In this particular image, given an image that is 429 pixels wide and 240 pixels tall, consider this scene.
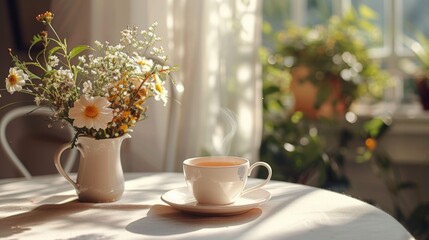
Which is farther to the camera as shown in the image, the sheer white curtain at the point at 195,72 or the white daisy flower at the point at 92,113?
the sheer white curtain at the point at 195,72

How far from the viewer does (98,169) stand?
1.23 metres

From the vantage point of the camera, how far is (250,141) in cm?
234

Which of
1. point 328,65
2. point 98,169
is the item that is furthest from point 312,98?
point 98,169

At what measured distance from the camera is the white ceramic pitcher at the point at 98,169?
122 cm

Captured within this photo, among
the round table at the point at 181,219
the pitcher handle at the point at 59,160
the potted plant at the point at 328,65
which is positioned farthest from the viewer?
the potted plant at the point at 328,65

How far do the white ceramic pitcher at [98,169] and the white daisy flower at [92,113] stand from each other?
0.08 metres

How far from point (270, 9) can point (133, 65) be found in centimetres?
190

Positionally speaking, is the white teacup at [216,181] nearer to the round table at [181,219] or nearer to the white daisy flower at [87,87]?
the round table at [181,219]

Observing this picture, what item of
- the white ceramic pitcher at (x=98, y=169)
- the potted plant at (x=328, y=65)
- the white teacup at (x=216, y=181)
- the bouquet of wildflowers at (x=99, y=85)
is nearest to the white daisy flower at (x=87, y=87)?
the bouquet of wildflowers at (x=99, y=85)

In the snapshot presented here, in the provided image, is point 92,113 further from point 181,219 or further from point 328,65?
point 328,65

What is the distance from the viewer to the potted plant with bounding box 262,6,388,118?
8.75ft

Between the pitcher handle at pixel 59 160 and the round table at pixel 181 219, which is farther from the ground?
the pitcher handle at pixel 59 160

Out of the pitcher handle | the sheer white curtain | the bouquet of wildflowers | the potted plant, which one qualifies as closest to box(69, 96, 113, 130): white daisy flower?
the bouquet of wildflowers

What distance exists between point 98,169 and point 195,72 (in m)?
0.96
